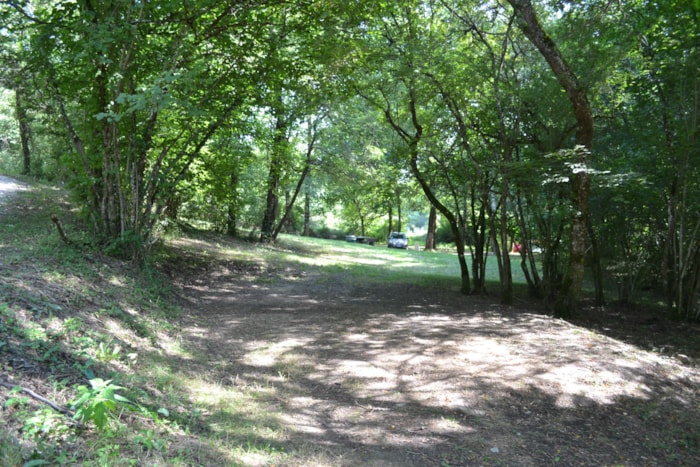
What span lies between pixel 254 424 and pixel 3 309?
8.05ft

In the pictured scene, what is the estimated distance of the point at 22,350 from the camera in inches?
152

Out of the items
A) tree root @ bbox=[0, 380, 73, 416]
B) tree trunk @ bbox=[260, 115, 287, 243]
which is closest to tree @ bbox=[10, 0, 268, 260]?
tree root @ bbox=[0, 380, 73, 416]

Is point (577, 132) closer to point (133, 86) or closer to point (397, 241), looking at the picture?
point (133, 86)

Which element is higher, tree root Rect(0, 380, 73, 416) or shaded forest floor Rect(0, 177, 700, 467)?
tree root Rect(0, 380, 73, 416)

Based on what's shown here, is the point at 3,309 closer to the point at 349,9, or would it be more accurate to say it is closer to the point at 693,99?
the point at 349,9

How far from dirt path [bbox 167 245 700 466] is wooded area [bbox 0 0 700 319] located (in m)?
2.67

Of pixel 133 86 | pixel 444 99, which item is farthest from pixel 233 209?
pixel 444 99

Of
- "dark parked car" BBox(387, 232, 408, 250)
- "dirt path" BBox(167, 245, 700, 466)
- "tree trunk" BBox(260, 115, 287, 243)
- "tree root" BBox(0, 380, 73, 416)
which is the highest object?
"tree trunk" BBox(260, 115, 287, 243)

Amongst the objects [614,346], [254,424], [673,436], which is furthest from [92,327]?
[614,346]

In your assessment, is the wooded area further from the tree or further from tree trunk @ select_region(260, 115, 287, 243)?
tree trunk @ select_region(260, 115, 287, 243)

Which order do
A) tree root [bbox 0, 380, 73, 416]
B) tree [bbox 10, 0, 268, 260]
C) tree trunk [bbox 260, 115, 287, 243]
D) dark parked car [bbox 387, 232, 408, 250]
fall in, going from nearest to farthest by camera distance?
tree root [bbox 0, 380, 73, 416], tree [bbox 10, 0, 268, 260], tree trunk [bbox 260, 115, 287, 243], dark parked car [bbox 387, 232, 408, 250]

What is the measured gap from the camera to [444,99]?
10.4 metres

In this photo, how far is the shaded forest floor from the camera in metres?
3.83

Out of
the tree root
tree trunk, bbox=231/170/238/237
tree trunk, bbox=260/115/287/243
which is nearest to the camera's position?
the tree root
